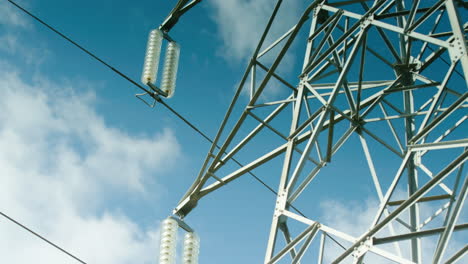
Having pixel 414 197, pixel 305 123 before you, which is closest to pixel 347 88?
pixel 305 123

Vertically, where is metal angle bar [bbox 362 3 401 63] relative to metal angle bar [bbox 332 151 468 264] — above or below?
above

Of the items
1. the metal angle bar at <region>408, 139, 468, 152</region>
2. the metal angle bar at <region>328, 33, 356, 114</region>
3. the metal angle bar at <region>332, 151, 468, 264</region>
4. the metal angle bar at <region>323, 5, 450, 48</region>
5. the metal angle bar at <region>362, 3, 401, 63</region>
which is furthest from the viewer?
the metal angle bar at <region>362, 3, 401, 63</region>

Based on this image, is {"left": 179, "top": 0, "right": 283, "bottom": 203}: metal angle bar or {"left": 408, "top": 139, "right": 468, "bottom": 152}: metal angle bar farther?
{"left": 179, "top": 0, "right": 283, "bottom": 203}: metal angle bar

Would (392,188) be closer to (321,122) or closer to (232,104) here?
(321,122)

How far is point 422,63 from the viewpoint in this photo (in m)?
9.32

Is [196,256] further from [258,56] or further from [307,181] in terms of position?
[258,56]

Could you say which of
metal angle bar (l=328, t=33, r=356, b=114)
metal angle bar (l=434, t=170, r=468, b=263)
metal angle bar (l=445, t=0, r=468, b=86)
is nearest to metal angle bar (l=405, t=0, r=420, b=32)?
metal angle bar (l=328, t=33, r=356, b=114)

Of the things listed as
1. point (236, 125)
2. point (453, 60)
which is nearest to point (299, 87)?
point (236, 125)

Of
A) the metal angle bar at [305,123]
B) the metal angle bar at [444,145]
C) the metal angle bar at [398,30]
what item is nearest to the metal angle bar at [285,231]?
the metal angle bar at [305,123]

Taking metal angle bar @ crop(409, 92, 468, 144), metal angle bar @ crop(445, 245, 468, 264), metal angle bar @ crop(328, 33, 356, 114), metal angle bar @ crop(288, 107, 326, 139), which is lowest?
metal angle bar @ crop(445, 245, 468, 264)

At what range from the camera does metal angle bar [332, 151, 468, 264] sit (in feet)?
19.2

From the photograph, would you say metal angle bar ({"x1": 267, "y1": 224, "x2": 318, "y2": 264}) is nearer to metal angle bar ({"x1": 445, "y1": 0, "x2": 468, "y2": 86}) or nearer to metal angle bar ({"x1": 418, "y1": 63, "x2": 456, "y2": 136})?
metal angle bar ({"x1": 418, "y1": 63, "x2": 456, "y2": 136})

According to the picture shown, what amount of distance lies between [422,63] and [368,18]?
1641mm

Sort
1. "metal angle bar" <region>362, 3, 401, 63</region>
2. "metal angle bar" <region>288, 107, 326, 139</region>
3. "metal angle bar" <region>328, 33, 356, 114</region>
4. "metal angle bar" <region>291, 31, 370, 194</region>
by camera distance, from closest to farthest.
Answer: "metal angle bar" <region>291, 31, 370, 194</region> < "metal angle bar" <region>288, 107, 326, 139</region> < "metal angle bar" <region>328, 33, 356, 114</region> < "metal angle bar" <region>362, 3, 401, 63</region>
